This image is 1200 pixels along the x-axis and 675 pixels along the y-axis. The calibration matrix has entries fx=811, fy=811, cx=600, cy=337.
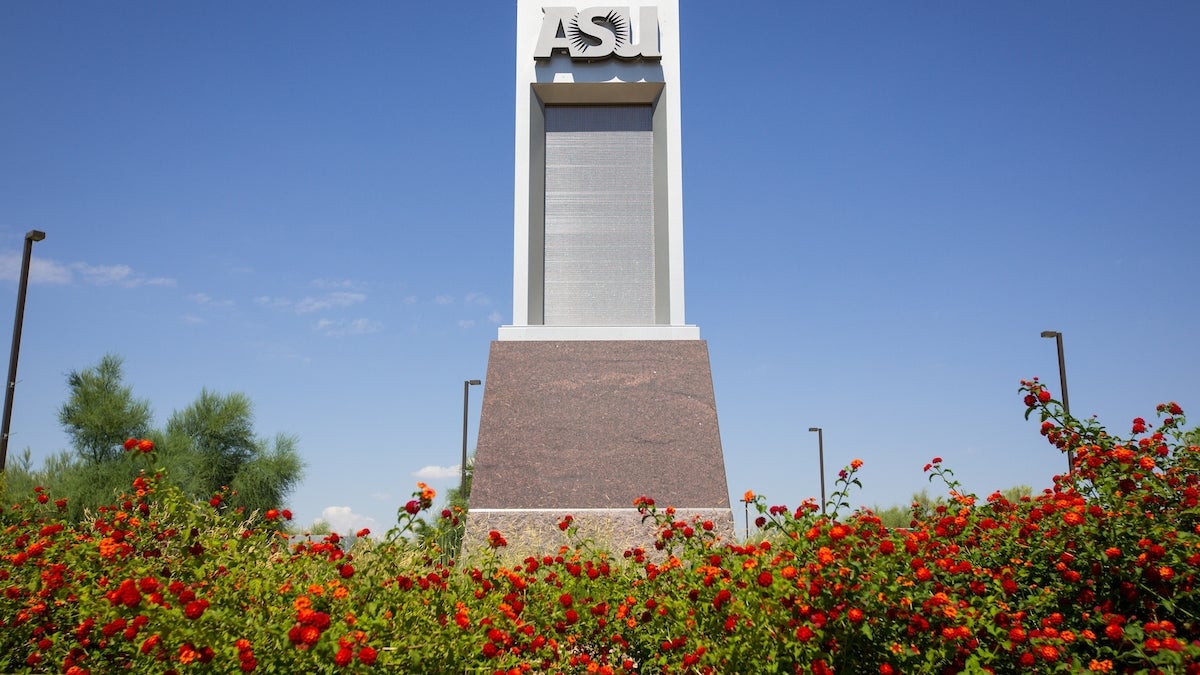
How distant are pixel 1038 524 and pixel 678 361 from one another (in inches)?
240

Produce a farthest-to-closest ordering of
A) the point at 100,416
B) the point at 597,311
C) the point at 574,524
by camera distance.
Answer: the point at 100,416, the point at 597,311, the point at 574,524

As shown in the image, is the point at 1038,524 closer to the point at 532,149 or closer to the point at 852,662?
the point at 852,662

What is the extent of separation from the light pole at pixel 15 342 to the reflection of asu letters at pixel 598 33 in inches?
387

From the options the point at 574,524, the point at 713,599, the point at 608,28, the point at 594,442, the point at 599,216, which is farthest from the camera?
the point at 608,28

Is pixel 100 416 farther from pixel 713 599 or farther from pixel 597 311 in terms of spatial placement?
pixel 713 599

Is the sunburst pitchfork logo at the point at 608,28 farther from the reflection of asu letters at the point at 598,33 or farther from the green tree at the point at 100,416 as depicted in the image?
the green tree at the point at 100,416

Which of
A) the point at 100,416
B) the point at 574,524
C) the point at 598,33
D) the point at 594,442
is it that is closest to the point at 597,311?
the point at 594,442

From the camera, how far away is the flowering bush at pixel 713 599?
320cm

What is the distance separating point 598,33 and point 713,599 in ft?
33.0

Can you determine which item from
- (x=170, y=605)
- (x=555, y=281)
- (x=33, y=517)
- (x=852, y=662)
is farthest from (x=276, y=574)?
(x=555, y=281)

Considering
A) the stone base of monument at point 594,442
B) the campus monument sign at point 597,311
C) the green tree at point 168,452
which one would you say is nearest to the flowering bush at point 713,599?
the stone base of monument at point 594,442

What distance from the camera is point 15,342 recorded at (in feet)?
45.8

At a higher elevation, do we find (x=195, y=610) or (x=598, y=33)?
(x=598, y=33)

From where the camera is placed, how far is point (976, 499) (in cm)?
491
